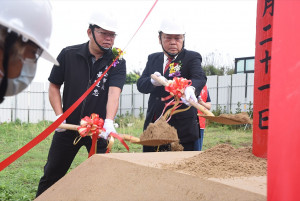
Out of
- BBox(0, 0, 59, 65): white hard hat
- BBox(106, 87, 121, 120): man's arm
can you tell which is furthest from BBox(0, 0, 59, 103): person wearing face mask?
BBox(106, 87, 121, 120): man's arm

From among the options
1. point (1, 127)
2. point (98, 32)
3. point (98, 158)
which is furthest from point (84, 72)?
point (1, 127)

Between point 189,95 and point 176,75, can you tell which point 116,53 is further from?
point 189,95

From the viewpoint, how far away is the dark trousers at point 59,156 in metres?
2.94

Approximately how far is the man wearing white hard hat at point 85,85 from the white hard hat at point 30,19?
1764 mm

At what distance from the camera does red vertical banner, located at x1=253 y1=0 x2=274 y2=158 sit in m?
1.70

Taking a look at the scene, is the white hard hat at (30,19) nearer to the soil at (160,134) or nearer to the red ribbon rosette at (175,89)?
the soil at (160,134)

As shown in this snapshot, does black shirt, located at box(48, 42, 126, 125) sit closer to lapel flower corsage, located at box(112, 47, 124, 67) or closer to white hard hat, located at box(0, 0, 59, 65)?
lapel flower corsage, located at box(112, 47, 124, 67)

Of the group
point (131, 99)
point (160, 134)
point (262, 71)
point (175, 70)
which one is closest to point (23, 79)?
point (262, 71)

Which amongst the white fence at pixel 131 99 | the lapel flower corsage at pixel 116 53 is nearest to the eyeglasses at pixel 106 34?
the lapel flower corsage at pixel 116 53

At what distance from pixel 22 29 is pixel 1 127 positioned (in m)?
9.11

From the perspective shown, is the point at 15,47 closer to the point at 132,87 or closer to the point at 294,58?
the point at 294,58

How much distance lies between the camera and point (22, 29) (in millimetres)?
1117

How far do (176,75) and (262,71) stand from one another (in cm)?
148

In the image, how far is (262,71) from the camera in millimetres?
1725
